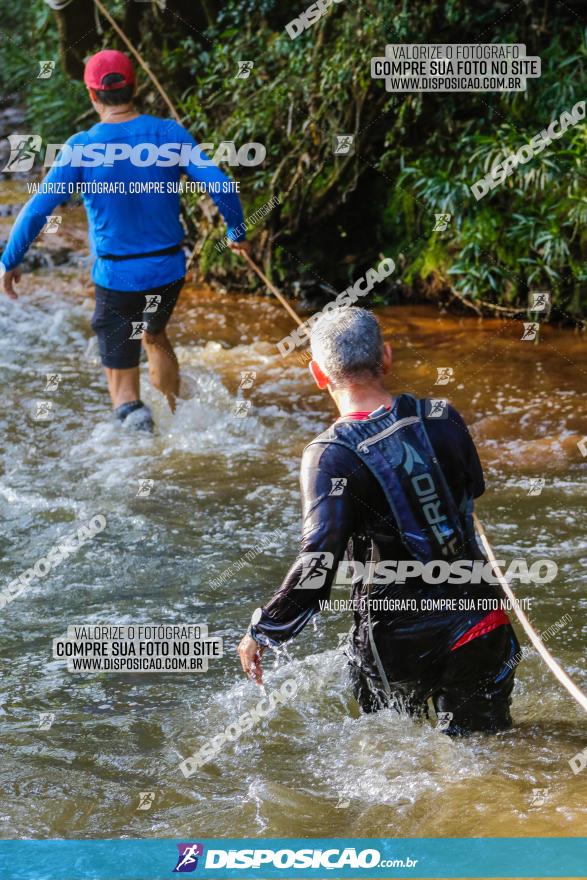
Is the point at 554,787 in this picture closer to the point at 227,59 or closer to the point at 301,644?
the point at 301,644

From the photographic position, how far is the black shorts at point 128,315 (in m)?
5.90

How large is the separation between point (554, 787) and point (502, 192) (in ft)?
18.6

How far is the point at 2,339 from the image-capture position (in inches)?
328

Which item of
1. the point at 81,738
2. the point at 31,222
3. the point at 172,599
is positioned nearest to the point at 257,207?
the point at 31,222

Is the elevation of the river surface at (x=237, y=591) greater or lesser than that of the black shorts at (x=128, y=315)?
lesser

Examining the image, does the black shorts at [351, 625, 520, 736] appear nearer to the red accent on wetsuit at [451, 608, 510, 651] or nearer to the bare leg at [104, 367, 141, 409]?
the red accent on wetsuit at [451, 608, 510, 651]

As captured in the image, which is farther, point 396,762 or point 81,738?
point 81,738

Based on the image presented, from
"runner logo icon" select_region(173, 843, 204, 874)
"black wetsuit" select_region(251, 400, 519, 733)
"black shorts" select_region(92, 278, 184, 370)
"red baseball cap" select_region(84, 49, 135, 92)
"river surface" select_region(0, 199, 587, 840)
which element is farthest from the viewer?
"black shorts" select_region(92, 278, 184, 370)

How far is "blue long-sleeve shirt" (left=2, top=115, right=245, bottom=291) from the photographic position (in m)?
5.58

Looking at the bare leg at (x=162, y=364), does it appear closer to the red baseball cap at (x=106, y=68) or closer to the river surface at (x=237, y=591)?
the river surface at (x=237, y=591)

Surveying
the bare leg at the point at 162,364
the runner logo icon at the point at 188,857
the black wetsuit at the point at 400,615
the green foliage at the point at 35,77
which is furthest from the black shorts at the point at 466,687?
the green foliage at the point at 35,77

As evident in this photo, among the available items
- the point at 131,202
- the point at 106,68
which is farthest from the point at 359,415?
the point at 106,68

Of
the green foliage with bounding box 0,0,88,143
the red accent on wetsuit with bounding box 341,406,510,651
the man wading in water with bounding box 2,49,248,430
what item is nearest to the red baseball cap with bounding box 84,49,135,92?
the man wading in water with bounding box 2,49,248,430

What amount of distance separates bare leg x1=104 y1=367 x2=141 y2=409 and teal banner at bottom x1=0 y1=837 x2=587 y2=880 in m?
3.39
